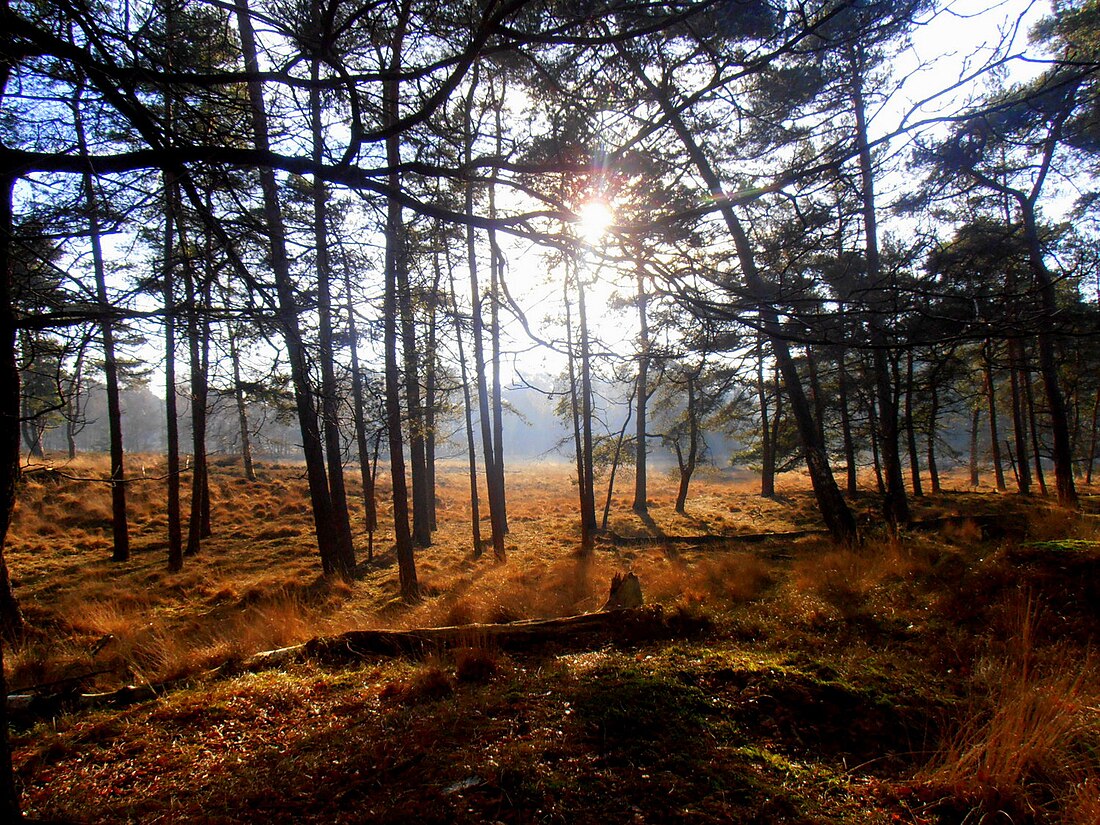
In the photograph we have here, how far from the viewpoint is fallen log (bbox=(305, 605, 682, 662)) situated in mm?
3730

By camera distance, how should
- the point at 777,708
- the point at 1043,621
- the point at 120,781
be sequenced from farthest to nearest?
the point at 1043,621
the point at 777,708
the point at 120,781

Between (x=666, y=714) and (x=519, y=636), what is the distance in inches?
64.7

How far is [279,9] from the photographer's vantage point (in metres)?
2.38

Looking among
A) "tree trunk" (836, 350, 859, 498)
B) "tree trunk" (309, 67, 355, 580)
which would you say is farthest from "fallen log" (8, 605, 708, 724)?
"tree trunk" (836, 350, 859, 498)

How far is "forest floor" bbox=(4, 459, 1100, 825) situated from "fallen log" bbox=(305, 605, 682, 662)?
0.59 feet

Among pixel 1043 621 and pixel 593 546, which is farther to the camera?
pixel 593 546

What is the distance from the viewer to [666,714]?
7.93 feet

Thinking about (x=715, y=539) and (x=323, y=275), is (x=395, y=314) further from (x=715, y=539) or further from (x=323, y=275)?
(x=715, y=539)

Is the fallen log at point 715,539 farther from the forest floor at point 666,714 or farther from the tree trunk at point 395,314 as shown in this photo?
the tree trunk at point 395,314

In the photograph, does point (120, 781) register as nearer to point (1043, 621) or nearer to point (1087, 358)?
point (1043, 621)

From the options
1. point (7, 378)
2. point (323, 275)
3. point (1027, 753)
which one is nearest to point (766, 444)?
point (1027, 753)

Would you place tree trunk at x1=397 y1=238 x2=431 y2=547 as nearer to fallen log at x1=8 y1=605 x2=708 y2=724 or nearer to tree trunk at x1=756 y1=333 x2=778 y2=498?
fallen log at x1=8 y1=605 x2=708 y2=724

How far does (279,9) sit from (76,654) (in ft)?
20.7

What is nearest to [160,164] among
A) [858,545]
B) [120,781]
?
[120,781]
